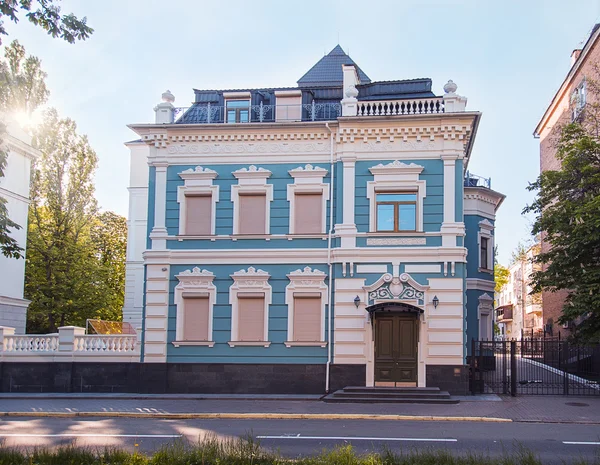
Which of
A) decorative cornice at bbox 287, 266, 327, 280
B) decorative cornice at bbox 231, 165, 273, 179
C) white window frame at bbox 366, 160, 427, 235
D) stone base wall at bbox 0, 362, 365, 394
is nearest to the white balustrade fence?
stone base wall at bbox 0, 362, 365, 394

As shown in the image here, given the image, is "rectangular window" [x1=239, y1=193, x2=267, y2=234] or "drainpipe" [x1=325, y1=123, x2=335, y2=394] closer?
"drainpipe" [x1=325, y1=123, x2=335, y2=394]

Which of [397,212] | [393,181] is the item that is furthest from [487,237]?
[393,181]

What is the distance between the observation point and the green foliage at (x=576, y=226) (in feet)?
70.6

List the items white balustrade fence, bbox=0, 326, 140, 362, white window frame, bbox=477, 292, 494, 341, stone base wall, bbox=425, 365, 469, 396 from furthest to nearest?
white window frame, bbox=477, 292, 494, 341 → white balustrade fence, bbox=0, 326, 140, 362 → stone base wall, bbox=425, 365, 469, 396

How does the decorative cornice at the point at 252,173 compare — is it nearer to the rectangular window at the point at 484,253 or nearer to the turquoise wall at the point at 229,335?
the turquoise wall at the point at 229,335

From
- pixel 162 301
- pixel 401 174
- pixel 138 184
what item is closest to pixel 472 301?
pixel 401 174

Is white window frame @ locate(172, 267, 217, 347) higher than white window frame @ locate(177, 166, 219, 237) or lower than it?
lower

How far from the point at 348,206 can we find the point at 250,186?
3.62 metres

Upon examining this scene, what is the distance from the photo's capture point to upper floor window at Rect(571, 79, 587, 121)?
2972 centimetres

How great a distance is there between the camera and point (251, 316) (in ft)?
77.2

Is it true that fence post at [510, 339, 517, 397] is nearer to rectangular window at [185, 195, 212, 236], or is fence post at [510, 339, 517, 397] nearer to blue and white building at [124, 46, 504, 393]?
blue and white building at [124, 46, 504, 393]

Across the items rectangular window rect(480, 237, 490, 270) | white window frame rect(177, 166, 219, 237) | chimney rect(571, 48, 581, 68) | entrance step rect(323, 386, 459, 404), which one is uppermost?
chimney rect(571, 48, 581, 68)

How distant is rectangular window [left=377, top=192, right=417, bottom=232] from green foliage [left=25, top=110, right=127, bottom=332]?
21.3 meters

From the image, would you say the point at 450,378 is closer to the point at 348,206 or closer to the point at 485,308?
the point at 348,206
